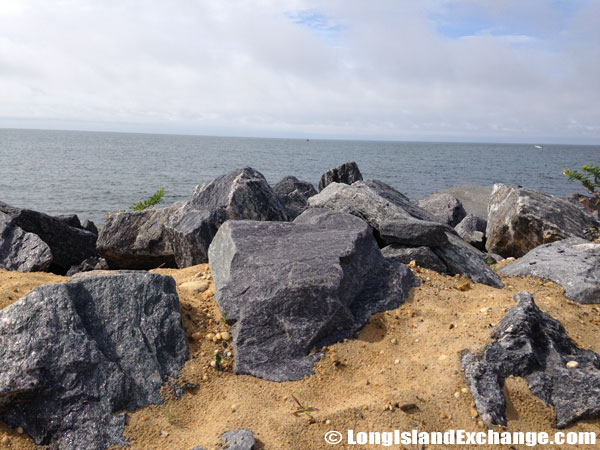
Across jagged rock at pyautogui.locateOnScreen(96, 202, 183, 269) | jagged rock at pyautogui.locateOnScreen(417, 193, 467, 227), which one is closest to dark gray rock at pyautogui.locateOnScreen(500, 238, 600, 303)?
jagged rock at pyautogui.locateOnScreen(96, 202, 183, 269)

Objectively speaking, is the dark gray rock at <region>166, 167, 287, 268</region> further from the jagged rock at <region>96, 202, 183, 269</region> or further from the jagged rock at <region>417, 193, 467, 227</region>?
the jagged rock at <region>417, 193, 467, 227</region>

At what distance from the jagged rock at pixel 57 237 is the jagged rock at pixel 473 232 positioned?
9.90 m

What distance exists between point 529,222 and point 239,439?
895cm

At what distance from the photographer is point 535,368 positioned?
462 centimetres

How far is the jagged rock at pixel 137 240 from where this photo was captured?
8.84 m

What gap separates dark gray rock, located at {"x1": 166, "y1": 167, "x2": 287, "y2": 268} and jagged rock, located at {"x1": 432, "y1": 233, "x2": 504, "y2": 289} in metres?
3.27

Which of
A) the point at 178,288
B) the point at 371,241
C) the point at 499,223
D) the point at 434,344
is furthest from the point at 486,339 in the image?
the point at 499,223

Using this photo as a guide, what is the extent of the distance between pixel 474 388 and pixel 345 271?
1.98m

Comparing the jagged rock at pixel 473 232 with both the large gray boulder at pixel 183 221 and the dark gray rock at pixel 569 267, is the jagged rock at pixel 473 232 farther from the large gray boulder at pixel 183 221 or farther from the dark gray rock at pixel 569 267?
the large gray boulder at pixel 183 221

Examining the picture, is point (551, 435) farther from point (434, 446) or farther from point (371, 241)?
point (371, 241)

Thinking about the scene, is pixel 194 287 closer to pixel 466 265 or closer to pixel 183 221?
pixel 183 221

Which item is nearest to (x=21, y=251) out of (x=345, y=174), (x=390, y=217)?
(x=390, y=217)

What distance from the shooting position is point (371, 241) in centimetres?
639

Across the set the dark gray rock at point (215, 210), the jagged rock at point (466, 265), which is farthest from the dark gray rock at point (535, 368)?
the dark gray rock at point (215, 210)
